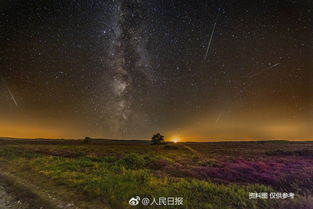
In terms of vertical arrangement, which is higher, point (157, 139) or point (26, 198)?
point (26, 198)

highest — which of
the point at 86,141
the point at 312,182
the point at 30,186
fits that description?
the point at 312,182

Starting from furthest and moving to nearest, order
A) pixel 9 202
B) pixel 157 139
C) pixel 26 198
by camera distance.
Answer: pixel 157 139 → pixel 26 198 → pixel 9 202

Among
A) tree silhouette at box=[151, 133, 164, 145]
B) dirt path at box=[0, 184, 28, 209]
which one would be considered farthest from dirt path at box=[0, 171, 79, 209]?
tree silhouette at box=[151, 133, 164, 145]

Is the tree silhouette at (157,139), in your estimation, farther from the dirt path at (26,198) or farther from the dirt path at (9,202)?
the dirt path at (9,202)

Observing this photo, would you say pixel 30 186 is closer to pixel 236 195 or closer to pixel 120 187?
pixel 120 187

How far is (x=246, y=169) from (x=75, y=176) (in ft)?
36.7

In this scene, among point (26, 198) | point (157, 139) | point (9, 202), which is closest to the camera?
point (9, 202)

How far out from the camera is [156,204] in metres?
5.46

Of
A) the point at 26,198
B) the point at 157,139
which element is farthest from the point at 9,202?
the point at 157,139

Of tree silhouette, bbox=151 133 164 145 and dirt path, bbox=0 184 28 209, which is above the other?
dirt path, bbox=0 184 28 209

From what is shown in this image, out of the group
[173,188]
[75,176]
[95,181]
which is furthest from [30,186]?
[173,188]

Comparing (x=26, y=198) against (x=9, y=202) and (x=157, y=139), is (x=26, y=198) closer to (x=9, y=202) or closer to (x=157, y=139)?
(x=9, y=202)

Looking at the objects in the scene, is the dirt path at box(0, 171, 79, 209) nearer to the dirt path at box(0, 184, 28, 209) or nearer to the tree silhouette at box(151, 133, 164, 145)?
the dirt path at box(0, 184, 28, 209)

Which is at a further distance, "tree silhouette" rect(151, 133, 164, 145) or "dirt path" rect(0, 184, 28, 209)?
"tree silhouette" rect(151, 133, 164, 145)
